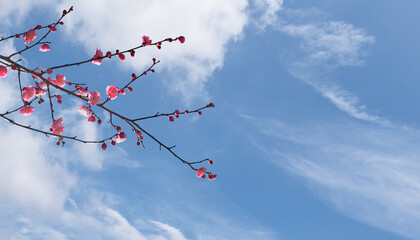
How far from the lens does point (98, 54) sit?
4.93 meters

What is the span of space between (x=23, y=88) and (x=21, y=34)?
0.92 meters

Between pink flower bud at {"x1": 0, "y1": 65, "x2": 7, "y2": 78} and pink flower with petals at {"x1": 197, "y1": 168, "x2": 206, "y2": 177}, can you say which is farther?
pink flower with petals at {"x1": 197, "y1": 168, "x2": 206, "y2": 177}

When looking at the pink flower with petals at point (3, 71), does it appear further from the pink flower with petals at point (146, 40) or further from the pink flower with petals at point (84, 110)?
the pink flower with petals at point (146, 40)

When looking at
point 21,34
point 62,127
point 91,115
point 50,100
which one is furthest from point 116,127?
point 21,34

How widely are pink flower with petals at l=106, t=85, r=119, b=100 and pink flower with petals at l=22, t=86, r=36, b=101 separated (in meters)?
1.15

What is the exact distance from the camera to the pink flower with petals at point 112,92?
225 inches

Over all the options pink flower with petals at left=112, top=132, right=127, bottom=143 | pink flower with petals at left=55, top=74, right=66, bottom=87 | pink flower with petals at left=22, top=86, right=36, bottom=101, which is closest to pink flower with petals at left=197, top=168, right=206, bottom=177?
pink flower with petals at left=112, top=132, right=127, bottom=143

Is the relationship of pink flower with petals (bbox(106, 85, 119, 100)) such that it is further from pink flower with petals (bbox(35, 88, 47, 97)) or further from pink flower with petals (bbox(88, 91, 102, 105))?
pink flower with petals (bbox(35, 88, 47, 97))

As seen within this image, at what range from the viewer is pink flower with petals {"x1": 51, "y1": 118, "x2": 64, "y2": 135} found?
5.58 m

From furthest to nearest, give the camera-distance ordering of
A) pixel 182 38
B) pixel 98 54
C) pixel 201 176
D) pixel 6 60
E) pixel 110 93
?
pixel 201 176
pixel 110 93
pixel 182 38
pixel 98 54
pixel 6 60

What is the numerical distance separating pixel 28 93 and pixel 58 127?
27.7 inches

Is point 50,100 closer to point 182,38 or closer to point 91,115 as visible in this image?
point 91,115

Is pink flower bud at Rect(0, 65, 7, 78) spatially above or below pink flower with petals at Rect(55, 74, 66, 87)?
below

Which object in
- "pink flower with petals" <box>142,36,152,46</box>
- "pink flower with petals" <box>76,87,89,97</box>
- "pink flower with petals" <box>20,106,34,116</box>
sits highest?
"pink flower with petals" <box>142,36,152,46</box>
